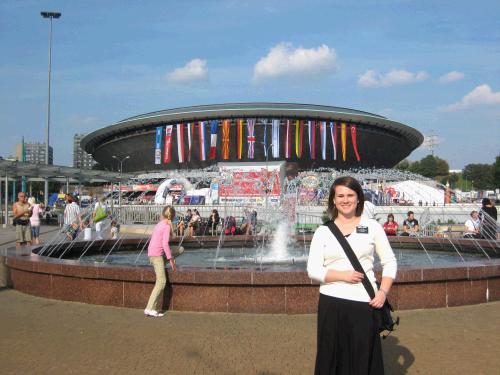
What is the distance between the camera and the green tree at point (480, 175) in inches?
4828

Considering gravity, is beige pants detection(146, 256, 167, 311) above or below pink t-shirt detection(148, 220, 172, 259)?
below

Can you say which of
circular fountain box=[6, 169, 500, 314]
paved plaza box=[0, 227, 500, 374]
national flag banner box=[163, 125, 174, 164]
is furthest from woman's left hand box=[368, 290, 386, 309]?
national flag banner box=[163, 125, 174, 164]

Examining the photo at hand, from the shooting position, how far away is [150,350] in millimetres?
5566

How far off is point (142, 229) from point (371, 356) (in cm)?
2363

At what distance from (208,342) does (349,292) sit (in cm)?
299

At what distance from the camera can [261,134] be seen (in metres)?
79.3

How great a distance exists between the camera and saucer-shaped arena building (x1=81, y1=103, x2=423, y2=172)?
78188mm

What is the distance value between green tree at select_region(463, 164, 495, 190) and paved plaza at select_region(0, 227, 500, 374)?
404 ft

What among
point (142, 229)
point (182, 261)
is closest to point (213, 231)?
point (142, 229)

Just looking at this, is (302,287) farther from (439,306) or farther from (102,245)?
(102,245)

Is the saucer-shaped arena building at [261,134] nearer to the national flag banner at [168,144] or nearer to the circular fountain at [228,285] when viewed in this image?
the national flag banner at [168,144]

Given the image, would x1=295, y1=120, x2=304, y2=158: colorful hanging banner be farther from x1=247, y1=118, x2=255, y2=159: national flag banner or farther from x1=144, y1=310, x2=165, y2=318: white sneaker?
x1=144, y1=310, x2=165, y2=318: white sneaker

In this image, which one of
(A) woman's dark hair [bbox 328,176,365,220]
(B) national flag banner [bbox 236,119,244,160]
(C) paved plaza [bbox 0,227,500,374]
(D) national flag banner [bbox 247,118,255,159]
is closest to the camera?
(A) woman's dark hair [bbox 328,176,365,220]

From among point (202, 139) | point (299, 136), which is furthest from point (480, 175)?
point (202, 139)
